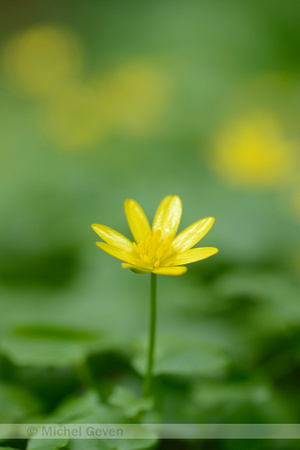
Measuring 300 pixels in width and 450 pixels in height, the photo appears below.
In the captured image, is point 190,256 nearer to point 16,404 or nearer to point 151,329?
point 151,329

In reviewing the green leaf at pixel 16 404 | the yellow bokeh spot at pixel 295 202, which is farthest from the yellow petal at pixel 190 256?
the yellow bokeh spot at pixel 295 202

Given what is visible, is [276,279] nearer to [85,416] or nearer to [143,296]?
[143,296]

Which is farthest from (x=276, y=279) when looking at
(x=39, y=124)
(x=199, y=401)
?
(x=39, y=124)

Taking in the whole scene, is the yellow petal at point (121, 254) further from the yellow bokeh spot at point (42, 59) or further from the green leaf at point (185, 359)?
the yellow bokeh spot at point (42, 59)

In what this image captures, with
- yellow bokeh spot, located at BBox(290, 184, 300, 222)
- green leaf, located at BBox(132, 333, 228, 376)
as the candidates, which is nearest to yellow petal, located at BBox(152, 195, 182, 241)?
green leaf, located at BBox(132, 333, 228, 376)

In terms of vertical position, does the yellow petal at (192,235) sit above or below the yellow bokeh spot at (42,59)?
below

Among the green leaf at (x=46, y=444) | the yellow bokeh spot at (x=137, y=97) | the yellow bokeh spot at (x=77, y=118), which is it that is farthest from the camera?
the yellow bokeh spot at (x=137, y=97)

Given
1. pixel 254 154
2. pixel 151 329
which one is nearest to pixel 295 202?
pixel 254 154

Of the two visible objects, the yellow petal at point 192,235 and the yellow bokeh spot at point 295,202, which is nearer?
the yellow petal at point 192,235
